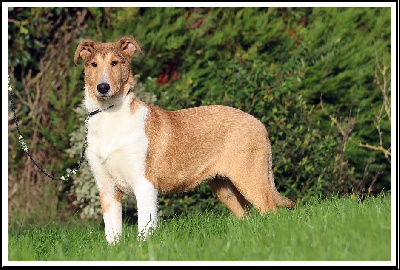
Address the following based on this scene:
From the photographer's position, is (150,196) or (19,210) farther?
(19,210)

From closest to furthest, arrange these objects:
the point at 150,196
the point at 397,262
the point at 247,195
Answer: the point at 397,262, the point at 150,196, the point at 247,195

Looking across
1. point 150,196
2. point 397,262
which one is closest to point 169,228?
point 150,196

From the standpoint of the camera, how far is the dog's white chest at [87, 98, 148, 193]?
6.23 meters

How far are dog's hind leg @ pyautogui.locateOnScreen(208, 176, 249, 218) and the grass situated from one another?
1.06 ft

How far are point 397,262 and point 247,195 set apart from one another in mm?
1856

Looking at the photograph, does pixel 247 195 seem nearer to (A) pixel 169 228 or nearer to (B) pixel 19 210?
(A) pixel 169 228

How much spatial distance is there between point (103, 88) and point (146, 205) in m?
1.13

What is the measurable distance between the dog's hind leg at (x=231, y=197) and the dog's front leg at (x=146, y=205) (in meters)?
1.13

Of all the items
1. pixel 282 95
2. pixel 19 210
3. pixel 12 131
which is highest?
pixel 282 95

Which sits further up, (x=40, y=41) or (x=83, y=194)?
(x=40, y=41)

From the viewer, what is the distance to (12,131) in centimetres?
1006

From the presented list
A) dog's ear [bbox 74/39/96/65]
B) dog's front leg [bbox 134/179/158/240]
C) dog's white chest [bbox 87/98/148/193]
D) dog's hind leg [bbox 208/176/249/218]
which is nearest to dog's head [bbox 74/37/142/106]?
dog's ear [bbox 74/39/96/65]

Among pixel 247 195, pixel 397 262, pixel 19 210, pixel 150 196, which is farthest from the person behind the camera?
pixel 19 210

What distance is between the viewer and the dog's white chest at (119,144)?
6.23 m
